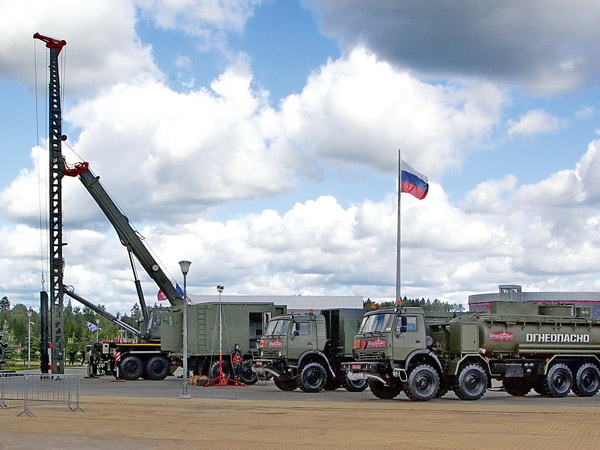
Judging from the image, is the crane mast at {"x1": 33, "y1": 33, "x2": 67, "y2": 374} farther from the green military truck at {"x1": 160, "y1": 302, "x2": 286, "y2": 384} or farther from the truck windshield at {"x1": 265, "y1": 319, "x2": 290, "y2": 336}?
the truck windshield at {"x1": 265, "y1": 319, "x2": 290, "y2": 336}

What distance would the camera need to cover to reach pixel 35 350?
4166 inches

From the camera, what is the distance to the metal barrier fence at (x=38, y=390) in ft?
68.3

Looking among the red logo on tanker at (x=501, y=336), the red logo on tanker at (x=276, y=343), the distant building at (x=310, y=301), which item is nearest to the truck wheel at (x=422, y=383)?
the red logo on tanker at (x=501, y=336)

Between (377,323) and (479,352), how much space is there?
3.09 m

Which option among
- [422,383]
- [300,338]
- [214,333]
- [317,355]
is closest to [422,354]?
[422,383]

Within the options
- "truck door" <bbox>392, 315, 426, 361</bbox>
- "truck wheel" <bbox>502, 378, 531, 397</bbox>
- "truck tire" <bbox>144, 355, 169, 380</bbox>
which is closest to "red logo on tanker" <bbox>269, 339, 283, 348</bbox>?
"truck door" <bbox>392, 315, 426, 361</bbox>

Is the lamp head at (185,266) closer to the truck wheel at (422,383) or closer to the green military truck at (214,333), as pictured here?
the truck wheel at (422,383)

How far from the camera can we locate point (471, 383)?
24875 millimetres

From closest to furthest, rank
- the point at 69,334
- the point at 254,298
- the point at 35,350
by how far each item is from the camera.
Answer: the point at 254,298 → the point at 35,350 → the point at 69,334

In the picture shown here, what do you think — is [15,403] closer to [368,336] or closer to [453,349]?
[368,336]

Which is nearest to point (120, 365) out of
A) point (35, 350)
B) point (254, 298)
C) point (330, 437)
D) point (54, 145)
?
point (54, 145)

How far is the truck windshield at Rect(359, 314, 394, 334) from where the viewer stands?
24766mm

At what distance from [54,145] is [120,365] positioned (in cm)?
1053

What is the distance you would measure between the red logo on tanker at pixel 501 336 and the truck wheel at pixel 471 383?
107 centimetres
